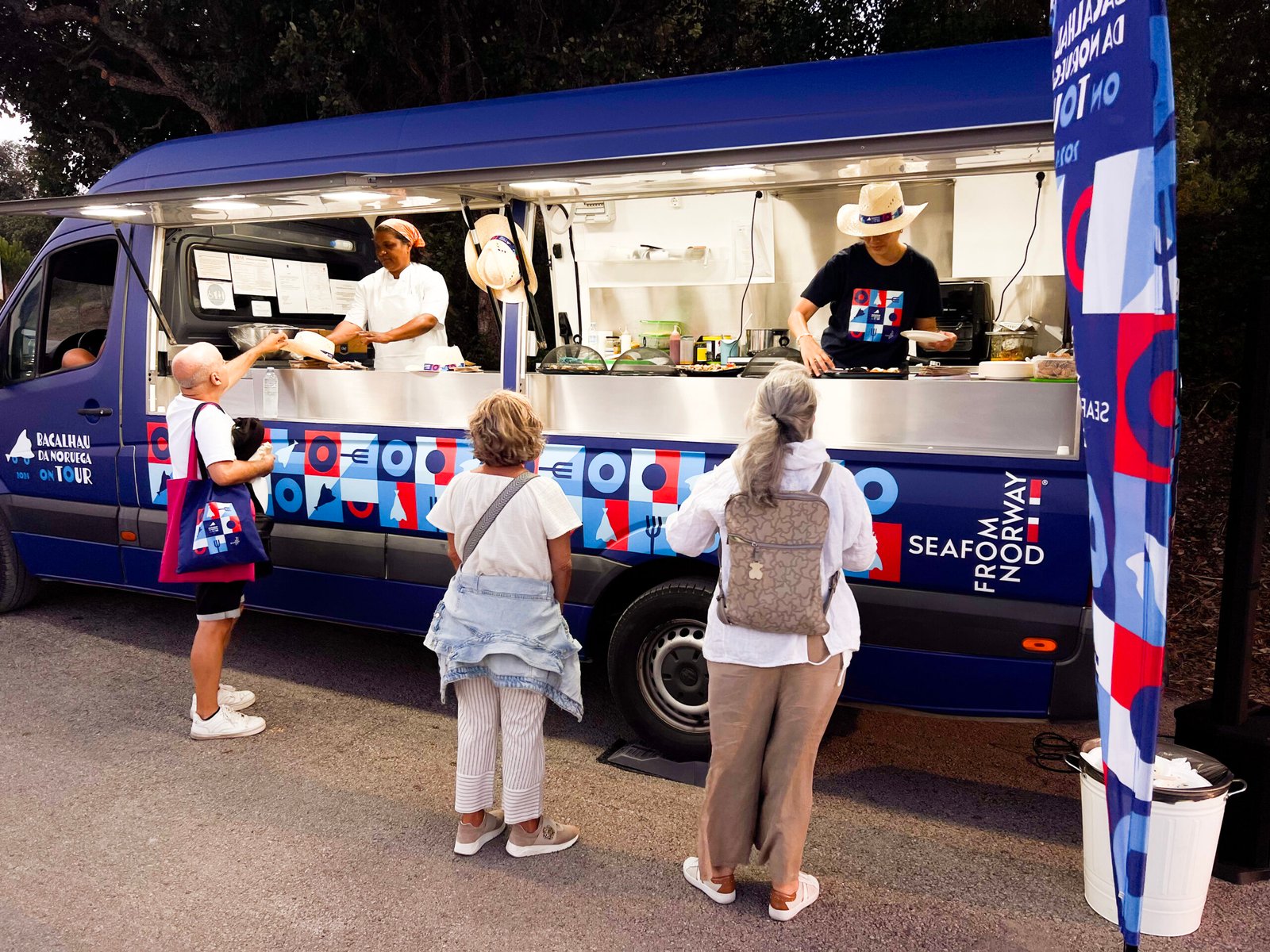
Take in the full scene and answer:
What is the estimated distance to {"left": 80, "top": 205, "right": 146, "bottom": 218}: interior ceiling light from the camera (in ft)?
16.4

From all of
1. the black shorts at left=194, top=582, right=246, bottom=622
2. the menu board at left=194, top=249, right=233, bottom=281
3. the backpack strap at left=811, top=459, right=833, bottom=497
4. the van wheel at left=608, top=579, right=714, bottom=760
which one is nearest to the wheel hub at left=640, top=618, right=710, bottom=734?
the van wheel at left=608, top=579, right=714, bottom=760

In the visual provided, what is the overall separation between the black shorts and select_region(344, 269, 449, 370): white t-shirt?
1504mm

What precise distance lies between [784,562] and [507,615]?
38.8 inches

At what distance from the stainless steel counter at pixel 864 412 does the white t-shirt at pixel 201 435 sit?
1.29 metres

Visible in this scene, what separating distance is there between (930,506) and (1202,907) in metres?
1.47

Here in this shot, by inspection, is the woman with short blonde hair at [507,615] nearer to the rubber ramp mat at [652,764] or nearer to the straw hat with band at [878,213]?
the rubber ramp mat at [652,764]

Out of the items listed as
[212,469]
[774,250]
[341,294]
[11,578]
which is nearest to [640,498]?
[212,469]

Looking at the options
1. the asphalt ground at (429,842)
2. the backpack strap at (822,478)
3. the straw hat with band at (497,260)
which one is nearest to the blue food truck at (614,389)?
the straw hat with band at (497,260)

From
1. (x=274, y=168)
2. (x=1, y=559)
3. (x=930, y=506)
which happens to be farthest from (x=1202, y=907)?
(x=1, y=559)

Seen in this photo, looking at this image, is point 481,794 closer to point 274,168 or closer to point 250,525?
A: point 250,525

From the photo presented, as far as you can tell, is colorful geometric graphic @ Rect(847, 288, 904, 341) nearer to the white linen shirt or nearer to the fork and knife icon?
the fork and knife icon

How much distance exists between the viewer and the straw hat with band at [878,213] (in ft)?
Result: 15.2

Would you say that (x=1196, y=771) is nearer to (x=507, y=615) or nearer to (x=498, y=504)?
(x=507, y=615)

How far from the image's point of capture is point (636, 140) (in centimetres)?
435
